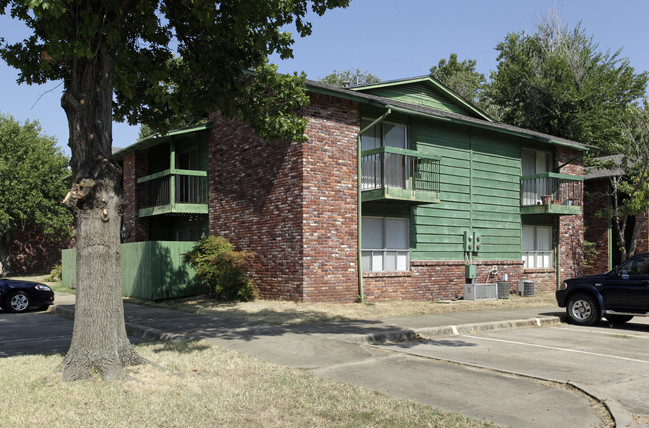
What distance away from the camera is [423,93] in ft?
69.2

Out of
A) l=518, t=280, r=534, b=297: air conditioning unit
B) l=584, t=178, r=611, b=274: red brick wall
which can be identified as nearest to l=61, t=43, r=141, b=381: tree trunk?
l=518, t=280, r=534, b=297: air conditioning unit

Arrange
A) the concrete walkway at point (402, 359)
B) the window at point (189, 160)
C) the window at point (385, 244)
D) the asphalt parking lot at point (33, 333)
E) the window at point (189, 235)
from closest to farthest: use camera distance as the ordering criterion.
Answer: the concrete walkway at point (402, 359)
the asphalt parking lot at point (33, 333)
the window at point (385, 244)
the window at point (189, 235)
the window at point (189, 160)

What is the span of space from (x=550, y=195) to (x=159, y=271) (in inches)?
542

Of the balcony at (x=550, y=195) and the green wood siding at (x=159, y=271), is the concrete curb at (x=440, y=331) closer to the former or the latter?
the balcony at (x=550, y=195)

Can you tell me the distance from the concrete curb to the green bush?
644cm

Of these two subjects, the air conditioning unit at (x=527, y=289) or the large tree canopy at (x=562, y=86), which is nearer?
the air conditioning unit at (x=527, y=289)

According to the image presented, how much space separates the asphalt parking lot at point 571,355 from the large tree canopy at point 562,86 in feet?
71.3

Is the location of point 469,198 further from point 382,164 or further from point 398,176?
point 382,164

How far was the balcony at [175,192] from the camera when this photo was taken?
18672mm

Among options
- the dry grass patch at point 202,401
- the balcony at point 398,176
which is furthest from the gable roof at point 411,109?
the dry grass patch at point 202,401

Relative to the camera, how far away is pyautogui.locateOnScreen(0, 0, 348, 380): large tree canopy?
699 cm

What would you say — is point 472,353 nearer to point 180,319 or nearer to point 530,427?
point 530,427

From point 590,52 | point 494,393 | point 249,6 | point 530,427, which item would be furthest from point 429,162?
point 590,52

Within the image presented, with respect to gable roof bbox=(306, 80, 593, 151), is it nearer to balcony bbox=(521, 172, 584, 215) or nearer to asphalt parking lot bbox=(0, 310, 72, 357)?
balcony bbox=(521, 172, 584, 215)
